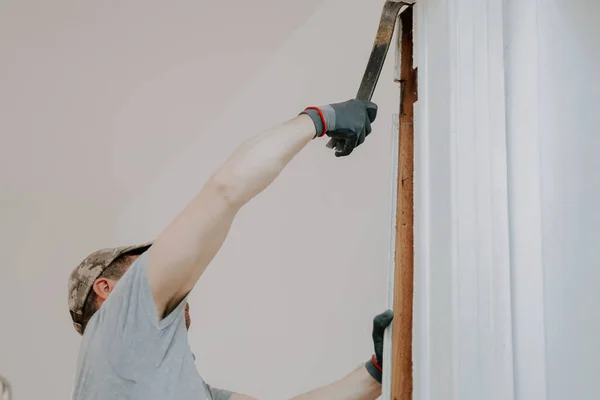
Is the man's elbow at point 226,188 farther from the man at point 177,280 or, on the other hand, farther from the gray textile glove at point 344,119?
the gray textile glove at point 344,119

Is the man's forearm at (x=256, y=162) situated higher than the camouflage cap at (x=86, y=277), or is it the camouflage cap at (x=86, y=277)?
the man's forearm at (x=256, y=162)

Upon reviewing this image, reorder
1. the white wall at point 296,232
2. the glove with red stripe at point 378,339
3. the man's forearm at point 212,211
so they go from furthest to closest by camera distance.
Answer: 1. the white wall at point 296,232
2. the man's forearm at point 212,211
3. the glove with red stripe at point 378,339

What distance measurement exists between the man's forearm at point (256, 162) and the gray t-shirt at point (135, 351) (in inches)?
7.6

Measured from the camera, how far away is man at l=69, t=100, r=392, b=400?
878 millimetres

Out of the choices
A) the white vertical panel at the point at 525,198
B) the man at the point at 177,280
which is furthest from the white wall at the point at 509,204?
the man at the point at 177,280

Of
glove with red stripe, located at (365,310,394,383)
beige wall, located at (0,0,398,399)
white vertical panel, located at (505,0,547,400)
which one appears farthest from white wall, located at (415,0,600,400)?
beige wall, located at (0,0,398,399)

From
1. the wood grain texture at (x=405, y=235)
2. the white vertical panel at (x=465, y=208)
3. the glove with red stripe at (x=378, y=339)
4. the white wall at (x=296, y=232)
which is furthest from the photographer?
the white wall at (x=296, y=232)

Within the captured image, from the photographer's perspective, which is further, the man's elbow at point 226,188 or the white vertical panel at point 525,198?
the man's elbow at point 226,188

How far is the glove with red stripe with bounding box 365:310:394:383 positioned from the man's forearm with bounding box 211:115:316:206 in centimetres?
29

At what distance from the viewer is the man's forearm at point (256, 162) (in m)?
0.88

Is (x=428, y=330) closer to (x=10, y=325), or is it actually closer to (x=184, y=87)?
(x=184, y=87)

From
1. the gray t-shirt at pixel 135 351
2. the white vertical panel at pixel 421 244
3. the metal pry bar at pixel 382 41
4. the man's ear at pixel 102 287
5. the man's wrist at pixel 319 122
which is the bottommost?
the gray t-shirt at pixel 135 351

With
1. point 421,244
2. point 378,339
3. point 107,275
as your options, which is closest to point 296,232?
point 107,275

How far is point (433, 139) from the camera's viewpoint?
61 cm
